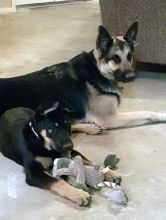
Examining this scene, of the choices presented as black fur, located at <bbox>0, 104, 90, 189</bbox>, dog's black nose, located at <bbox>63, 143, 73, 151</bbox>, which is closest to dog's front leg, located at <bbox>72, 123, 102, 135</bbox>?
black fur, located at <bbox>0, 104, 90, 189</bbox>

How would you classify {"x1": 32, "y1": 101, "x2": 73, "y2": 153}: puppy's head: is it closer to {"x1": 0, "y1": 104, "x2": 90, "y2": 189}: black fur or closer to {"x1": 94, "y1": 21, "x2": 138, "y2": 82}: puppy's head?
{"x1": 0, "y1": 104, "x2": 90, "y2": 189}: black fur

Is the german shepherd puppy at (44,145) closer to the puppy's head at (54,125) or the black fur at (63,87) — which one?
the puppy's head at (54,125)

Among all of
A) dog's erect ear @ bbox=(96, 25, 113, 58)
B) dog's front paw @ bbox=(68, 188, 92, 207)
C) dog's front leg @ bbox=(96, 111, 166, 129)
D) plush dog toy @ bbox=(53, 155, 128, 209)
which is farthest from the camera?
dog's front leg @ bbox=(96, 111, 166, 129)

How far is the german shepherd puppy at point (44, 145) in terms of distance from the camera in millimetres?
2295

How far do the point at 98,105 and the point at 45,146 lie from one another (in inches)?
28.7

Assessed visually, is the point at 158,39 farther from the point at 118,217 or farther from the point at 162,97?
the point at 118,217

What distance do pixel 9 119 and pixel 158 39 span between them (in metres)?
1.45

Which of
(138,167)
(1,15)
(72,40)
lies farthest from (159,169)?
(1,15)

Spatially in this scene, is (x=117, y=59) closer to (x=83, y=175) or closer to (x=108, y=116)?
(x=108, y=116)

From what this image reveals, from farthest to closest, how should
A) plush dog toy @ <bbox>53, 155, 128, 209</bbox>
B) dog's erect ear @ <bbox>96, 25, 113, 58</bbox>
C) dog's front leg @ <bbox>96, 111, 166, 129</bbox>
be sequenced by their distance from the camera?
dog's front leg @ <bbox>96, 111, 166, 129</bbox> → dog's erect ear @ <bbox>96, 25, 113, 58</bbox> → plush dog toy @ <bbox>53, 155, 128, 209</bbox>

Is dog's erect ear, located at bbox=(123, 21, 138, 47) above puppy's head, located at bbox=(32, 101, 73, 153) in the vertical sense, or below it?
above

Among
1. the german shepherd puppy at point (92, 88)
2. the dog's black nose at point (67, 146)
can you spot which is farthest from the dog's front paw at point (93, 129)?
the dog's black nose at point (67, 146)

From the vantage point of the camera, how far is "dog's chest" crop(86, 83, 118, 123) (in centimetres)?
303

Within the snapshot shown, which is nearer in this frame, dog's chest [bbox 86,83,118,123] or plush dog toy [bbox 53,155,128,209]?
plush dog toy [bbox 53,155,128,209]
